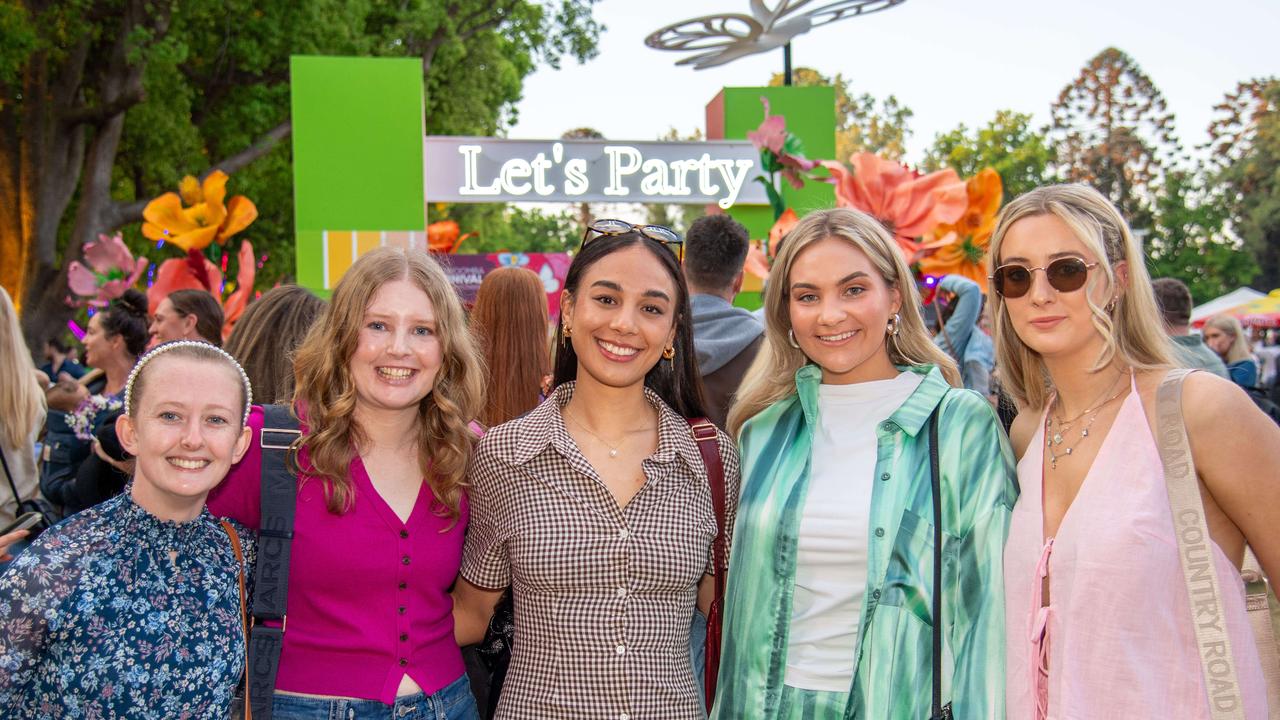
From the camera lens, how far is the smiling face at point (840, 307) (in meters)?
2.63

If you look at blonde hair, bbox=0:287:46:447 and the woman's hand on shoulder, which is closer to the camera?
the woman's hand on shoulder

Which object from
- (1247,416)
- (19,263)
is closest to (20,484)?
(1247,416)

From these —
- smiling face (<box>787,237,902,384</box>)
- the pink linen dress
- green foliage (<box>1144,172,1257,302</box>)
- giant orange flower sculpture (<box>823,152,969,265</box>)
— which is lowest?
the pink linen dress

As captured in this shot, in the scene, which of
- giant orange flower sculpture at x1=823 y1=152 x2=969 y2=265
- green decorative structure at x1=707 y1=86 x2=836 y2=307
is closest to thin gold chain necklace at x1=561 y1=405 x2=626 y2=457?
giant orange flower sculpture at x1=823 y1=152 x2=969 y2=265

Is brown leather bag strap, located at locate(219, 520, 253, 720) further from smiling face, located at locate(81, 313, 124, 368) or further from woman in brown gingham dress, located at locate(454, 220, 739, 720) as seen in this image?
smiling face, located at locate(81, 313, 124, 368)

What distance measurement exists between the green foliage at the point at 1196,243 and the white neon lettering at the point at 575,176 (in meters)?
38.3

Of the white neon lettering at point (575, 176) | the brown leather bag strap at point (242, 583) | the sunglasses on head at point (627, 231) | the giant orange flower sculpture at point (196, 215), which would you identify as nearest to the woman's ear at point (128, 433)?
the brown leather bag strap at point (242, 583)

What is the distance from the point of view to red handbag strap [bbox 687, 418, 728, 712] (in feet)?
8.75

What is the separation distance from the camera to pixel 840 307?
2.63 m

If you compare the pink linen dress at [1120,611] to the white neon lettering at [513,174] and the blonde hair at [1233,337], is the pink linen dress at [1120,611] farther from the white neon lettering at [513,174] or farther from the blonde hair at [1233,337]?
the white neon lettering at [513,174]

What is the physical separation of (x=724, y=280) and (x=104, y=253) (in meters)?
3.47

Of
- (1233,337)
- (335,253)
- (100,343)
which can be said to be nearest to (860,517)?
(100,343)

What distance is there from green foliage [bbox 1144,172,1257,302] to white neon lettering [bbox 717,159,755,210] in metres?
37.1

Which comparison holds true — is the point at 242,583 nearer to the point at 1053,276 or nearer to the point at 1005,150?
the point at 1053,276
